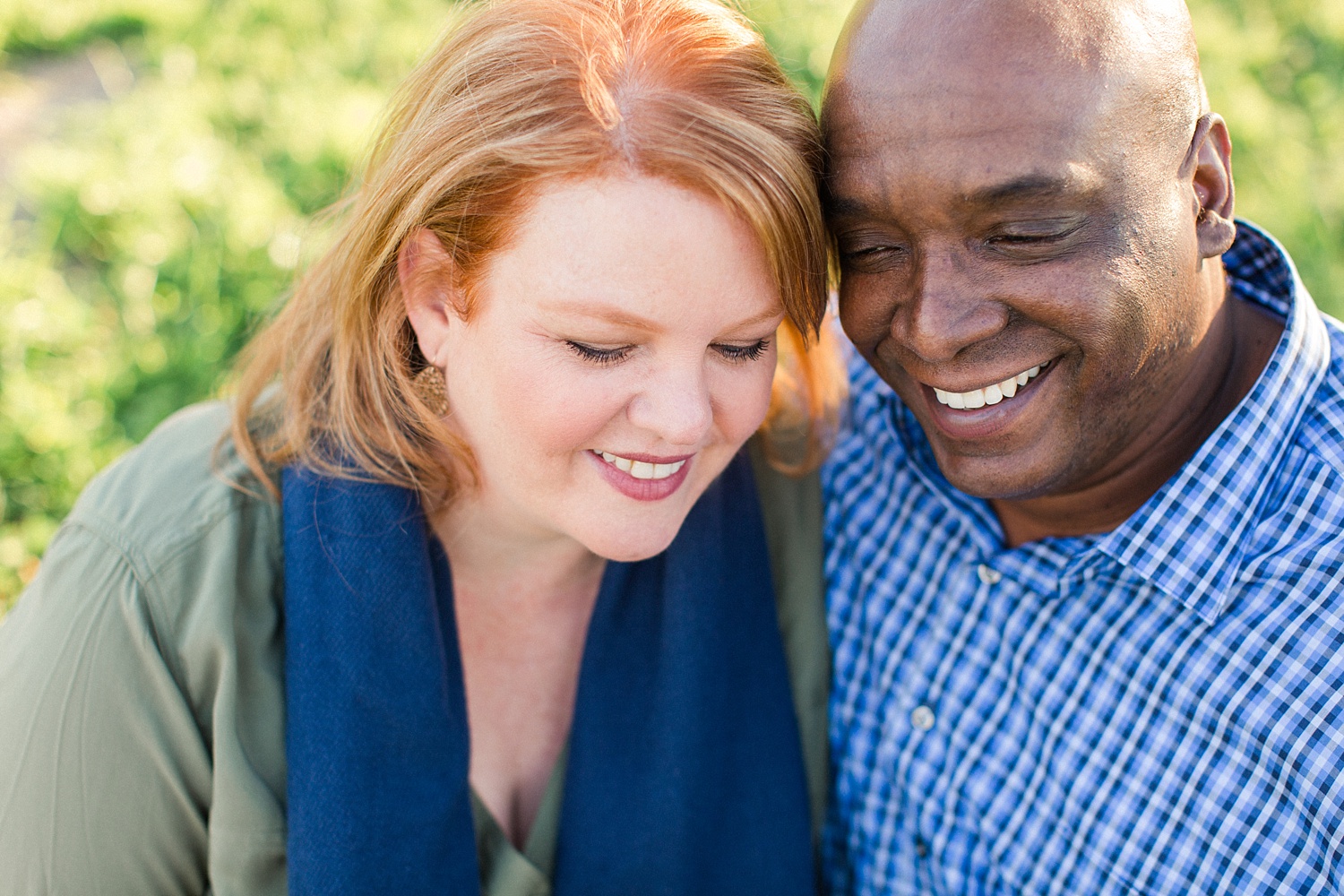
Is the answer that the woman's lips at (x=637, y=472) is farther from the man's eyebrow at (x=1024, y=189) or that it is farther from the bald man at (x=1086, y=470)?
the man's eyebrow at (x=1024, y=189)

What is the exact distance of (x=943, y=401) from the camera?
6.57ft

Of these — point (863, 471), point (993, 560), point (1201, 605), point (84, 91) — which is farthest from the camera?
point (84, 91)

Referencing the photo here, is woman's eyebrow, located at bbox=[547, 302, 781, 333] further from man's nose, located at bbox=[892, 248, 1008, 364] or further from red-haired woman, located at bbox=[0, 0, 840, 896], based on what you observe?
man's nose, located at bbox=[892, 248, 1008, 364]

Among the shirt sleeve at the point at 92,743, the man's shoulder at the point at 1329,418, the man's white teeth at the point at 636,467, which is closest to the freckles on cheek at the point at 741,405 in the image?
the man's white teeth at the point at 636,467

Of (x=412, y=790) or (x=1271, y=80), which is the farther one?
(x=1271, y=80)

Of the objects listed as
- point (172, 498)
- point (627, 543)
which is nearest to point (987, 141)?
point (627, 543)

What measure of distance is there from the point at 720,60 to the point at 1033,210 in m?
0.56

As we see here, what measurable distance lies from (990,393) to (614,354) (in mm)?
671

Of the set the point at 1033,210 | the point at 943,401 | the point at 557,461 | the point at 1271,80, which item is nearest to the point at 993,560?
the point at 943,401

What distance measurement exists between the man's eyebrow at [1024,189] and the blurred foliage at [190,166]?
80cm

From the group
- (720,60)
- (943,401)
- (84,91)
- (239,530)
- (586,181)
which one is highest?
(84,91)

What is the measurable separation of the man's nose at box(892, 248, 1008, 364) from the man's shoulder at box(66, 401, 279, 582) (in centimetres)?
124

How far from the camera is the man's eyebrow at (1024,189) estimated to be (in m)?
1.69

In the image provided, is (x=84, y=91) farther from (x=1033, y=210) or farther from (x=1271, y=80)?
(x=1271, y=80)
